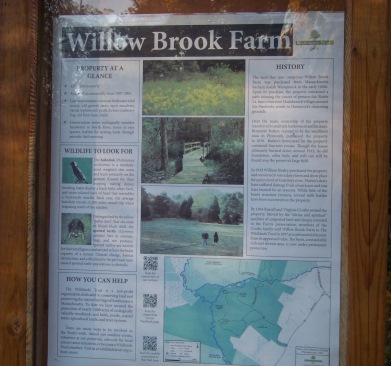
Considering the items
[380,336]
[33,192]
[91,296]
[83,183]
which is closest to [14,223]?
[33,192]

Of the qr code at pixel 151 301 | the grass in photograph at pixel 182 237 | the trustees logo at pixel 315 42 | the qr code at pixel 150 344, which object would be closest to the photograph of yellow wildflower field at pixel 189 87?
the trustees logo at pixel 315 42

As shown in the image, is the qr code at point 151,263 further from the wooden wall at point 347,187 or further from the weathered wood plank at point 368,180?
the weathered wood plank at point 368,180

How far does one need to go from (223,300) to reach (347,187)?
69 centimetres

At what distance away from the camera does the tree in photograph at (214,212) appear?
6.37 ft

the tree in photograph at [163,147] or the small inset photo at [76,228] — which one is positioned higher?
the tree in photograph at [163,147]

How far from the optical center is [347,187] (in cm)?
184

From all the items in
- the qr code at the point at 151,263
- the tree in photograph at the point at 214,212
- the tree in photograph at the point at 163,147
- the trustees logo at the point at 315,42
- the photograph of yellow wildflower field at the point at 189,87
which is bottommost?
the qr code at the point at 151,263

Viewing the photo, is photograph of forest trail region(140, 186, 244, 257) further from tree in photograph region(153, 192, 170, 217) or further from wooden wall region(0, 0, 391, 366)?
wooden wall region(0, 0, 391, 366)

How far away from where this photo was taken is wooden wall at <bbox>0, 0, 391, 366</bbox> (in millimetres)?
1786

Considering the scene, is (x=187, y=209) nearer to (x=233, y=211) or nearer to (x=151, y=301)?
(x=233, y=211)

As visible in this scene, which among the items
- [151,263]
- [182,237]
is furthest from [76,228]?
[182,237]

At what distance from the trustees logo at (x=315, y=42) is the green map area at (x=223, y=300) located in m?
0.91

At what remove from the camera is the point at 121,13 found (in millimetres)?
2000

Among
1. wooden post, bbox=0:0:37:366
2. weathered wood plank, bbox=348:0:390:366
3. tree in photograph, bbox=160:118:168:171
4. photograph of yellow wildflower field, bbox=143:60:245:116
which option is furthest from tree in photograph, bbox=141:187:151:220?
weathered wood plank, bbox=348:0:390:366
